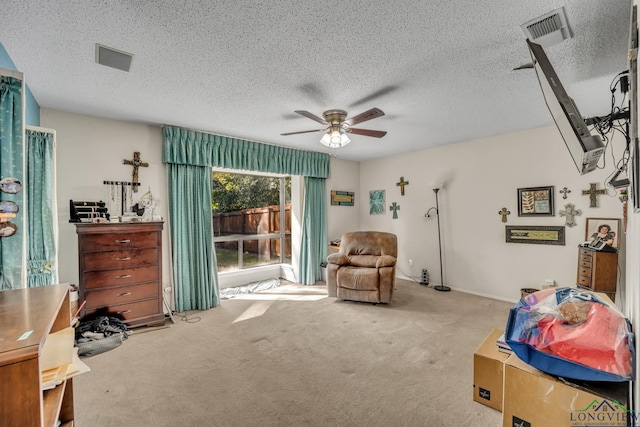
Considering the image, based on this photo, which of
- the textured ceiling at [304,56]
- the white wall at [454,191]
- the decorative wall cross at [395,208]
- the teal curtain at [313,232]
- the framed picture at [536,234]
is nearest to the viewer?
the textured ceiling at [304,56]

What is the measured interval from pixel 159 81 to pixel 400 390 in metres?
3.01

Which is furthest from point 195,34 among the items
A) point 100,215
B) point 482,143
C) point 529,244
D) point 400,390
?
point 529,244

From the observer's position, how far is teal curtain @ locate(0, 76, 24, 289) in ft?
5.62

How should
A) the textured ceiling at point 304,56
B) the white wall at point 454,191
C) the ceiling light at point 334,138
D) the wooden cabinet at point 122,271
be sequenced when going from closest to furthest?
the textured ceiling at point 304,56 → the wooden cabinet at point 122,271 → the ceiling light at point 334,138 → the white wall at point 454,191

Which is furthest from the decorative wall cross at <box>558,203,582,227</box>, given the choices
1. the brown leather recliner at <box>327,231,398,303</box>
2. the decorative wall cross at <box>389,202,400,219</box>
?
the decorative wall cross at <box>389,202,400,219</box>

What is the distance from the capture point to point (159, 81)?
A: 2.35 meters

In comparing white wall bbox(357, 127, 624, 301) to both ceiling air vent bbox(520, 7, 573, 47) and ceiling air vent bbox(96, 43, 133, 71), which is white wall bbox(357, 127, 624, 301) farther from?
ceiling air vent bbox(96, 43, 133, 71)

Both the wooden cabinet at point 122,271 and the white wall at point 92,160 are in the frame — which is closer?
the wooden cabinet at point 122,271

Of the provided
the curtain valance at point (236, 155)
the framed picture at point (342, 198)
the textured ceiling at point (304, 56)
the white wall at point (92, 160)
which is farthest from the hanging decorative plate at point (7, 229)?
the framed picture at point (342, 198)

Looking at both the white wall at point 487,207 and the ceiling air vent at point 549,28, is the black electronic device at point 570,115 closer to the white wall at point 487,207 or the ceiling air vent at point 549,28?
the ceiling air vent at point 549,28

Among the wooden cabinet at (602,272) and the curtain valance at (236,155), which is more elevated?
the curtain valance at (236,155)

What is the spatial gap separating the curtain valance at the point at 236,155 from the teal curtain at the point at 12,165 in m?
1.73

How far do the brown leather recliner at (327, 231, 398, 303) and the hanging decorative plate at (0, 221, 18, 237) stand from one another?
10.3 ft

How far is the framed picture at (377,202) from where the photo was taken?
5.47 meters
